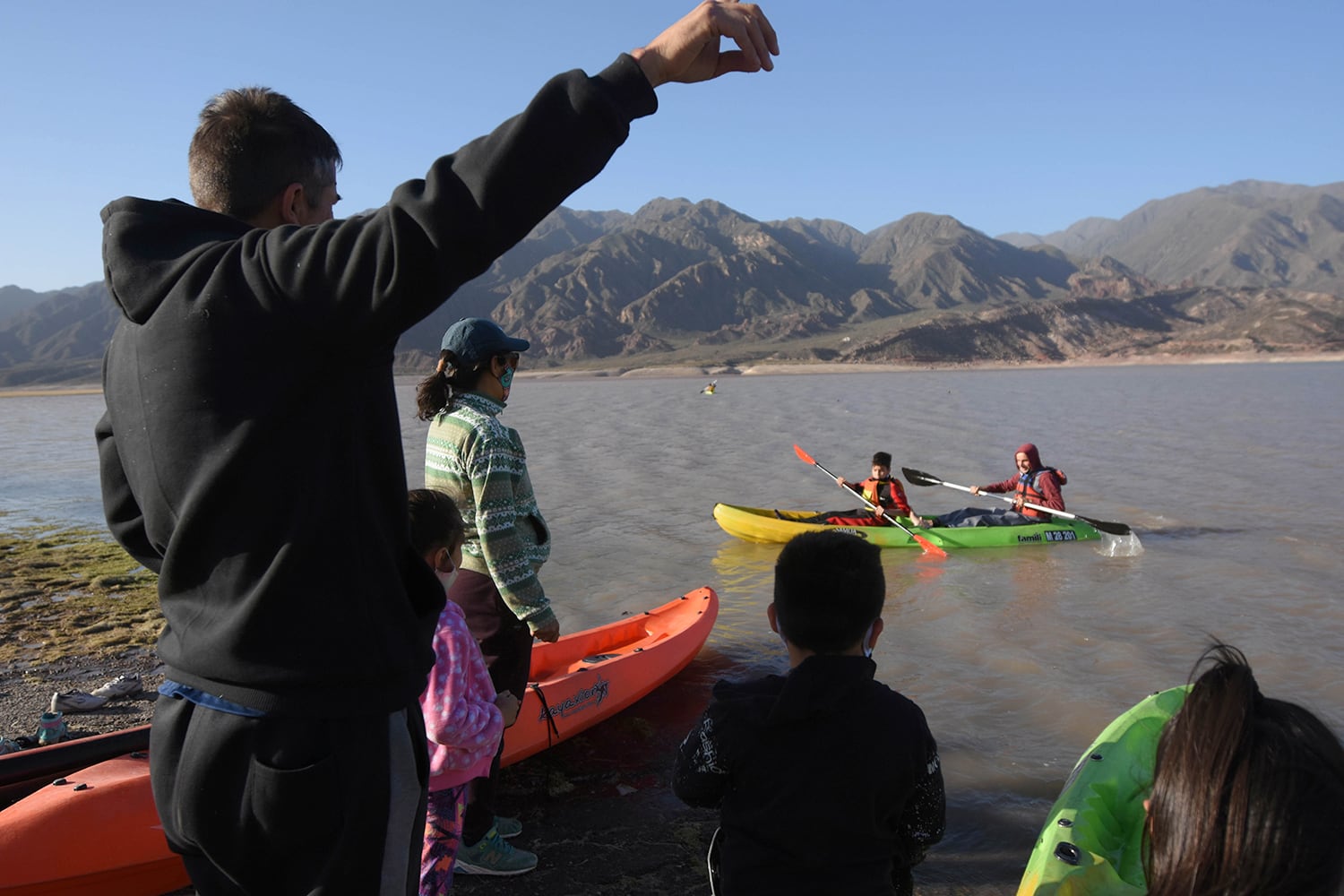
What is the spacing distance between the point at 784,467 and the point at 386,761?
17.8 m

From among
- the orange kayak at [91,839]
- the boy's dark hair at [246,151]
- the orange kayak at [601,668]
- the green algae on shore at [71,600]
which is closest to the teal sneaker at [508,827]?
the orange kayak at [601,668]

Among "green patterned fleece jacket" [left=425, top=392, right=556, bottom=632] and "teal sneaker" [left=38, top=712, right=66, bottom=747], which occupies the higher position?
"green patterned fleece jacket" [left=425, top=392, right=556, bottom=632]

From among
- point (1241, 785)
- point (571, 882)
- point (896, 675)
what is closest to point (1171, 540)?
point (896, 675)

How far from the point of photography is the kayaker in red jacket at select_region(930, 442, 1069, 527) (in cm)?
1179

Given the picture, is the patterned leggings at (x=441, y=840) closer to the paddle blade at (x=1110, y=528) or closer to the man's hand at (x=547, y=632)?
the man's hand at (x=547, y=632)

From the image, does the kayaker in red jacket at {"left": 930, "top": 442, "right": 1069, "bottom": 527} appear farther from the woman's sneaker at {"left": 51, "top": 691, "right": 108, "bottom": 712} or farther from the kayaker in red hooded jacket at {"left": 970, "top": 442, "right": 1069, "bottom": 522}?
the woman's sneaker at {"left": 51, "top": 691, "right": 108, "bottom": 712}

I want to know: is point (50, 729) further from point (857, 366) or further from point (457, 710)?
point (857, 366)

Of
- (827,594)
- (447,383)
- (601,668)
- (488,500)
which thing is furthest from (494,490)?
(601,668)

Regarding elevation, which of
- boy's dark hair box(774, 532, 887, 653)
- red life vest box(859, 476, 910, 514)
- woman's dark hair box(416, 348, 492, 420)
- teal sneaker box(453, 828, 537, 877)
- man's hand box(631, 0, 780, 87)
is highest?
man's hand box(631, 0, 780, 87)

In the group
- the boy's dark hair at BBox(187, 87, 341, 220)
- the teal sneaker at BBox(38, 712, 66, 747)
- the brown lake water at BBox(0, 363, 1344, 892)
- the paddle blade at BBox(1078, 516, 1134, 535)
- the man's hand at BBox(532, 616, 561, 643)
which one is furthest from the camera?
the paddle blade at BBox(1078, 516, 1134, 535)

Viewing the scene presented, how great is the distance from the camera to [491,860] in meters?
3.72

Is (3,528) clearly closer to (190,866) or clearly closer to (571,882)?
(571,882)

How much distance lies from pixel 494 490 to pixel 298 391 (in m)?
1.87

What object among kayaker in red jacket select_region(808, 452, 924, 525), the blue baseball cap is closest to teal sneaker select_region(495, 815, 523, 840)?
the blue baseball cap
